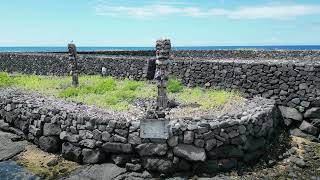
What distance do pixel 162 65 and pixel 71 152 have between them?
4675mm

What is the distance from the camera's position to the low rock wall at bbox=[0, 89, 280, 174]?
13.2 metres

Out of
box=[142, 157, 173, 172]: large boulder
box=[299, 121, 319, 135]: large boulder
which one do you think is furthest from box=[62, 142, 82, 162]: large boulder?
box=[299, 121, 319, 135]: large boulder

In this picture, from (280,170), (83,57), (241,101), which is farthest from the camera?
(83,57)

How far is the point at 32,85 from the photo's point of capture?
882 inches

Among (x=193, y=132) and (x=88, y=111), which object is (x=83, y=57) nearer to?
(x=88, y=111)

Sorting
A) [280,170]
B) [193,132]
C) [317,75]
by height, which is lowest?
[280,170]

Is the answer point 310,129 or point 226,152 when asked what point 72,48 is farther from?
point 310,129

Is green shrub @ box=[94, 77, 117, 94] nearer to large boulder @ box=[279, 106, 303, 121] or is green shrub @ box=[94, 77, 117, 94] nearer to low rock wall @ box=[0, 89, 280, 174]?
low rock wall @ box=[0, 89, 280, 174]

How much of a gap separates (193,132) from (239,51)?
24.8m

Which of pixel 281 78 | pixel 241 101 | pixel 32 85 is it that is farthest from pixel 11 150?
pixel 281 78

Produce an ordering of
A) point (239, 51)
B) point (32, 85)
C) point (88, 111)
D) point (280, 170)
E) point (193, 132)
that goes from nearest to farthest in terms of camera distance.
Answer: point (193, 132) < point (280, 170) < point (88, 111) < point (32, 85) < point (239, 51)

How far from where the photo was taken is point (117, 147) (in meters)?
13.7


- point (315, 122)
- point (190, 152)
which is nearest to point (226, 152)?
point (190, 152)

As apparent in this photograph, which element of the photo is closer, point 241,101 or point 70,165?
point 70,165
